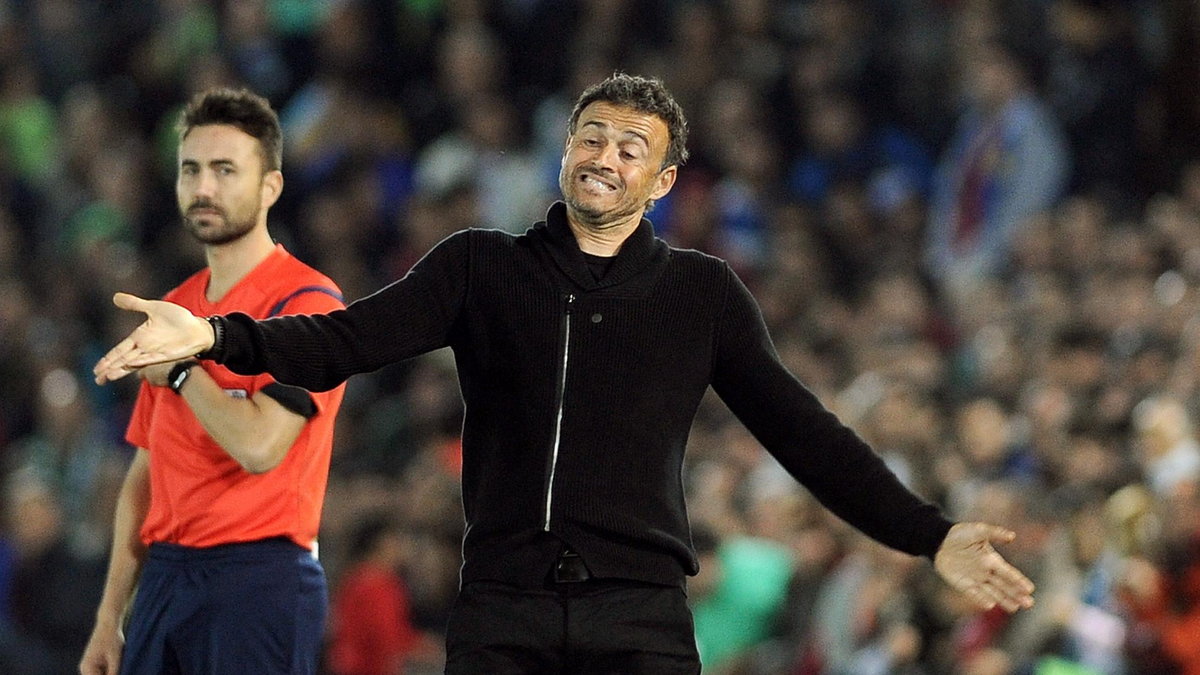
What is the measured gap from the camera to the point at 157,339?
3.53 meters

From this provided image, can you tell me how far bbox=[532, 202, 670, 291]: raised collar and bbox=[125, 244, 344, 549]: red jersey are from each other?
24.6 inches

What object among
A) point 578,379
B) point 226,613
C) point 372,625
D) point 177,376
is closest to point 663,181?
point 578,379

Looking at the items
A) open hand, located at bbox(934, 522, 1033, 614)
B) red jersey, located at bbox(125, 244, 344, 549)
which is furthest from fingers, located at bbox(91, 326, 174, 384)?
open hand, located at bbox(934, 522, 1033, 614)

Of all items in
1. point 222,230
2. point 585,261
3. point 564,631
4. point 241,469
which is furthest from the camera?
point 222,230

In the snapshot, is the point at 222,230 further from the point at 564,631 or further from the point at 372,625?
the point at 372,625

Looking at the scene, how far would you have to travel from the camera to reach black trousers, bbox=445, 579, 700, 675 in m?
3.77

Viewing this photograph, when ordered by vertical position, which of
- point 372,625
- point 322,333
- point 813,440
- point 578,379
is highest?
point 372,625

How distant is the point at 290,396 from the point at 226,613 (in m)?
0.48

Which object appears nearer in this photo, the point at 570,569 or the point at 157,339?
the point at 157,339

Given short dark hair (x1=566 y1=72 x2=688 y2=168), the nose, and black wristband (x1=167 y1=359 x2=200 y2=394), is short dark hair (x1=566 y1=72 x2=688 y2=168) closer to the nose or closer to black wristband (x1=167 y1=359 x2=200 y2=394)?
the nose

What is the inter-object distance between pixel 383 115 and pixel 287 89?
2.40 feet

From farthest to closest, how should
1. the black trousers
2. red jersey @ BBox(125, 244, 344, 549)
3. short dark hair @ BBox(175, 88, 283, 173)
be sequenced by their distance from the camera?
short dark hair @ BBox(175, 88, 283, 173)
red jersey @ BBox(125, 244, 344, 549)
the black trousers

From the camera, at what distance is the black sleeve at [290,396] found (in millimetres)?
4227

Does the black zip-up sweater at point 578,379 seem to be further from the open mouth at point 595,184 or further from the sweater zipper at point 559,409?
the open mouth at point 595,184
